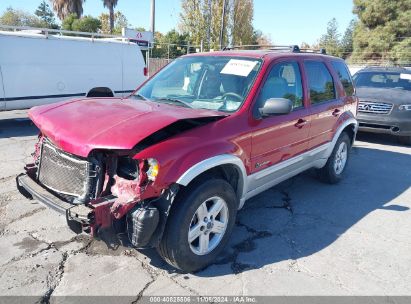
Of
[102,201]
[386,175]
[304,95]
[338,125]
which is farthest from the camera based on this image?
[386,175]

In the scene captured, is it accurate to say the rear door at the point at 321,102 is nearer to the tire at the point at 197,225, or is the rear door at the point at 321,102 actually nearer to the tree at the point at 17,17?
the tire at the point at 197,225

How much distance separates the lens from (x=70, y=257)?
3408mm

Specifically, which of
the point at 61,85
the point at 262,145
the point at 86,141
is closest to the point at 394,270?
the point at 262,145

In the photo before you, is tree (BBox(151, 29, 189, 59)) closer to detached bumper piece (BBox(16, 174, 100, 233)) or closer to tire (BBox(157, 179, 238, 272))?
detached bumper piece (BBox(16, 174, 100, 233))

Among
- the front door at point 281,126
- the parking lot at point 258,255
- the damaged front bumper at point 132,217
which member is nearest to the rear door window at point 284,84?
the front door at point 281,126

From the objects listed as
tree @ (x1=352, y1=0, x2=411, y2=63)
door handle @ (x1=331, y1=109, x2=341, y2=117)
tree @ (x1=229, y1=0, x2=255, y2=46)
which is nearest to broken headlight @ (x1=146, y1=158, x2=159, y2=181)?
door handle @ (x1=331, y1=109, x2=341, y2=117)

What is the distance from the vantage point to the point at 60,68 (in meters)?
9.16

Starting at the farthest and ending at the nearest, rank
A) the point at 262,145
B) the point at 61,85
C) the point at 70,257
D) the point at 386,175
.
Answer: the point at 61,85 < the point at 386,175 < the point at 262,145 < the point at 70,257

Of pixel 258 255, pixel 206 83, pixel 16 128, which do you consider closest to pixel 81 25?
pixel 16 128

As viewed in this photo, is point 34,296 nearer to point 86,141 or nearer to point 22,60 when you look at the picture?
point 86,141

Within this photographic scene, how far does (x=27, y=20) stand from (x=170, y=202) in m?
68.0

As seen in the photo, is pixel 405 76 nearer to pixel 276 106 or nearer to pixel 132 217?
pixel 276 106

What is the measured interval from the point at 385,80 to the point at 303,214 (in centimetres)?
705

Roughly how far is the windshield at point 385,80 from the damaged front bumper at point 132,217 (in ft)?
28.9
